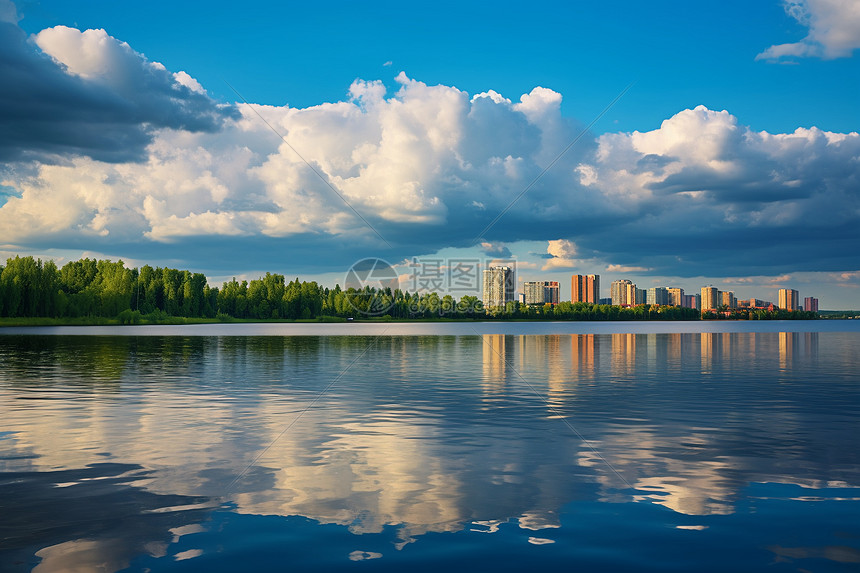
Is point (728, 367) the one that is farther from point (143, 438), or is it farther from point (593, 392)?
point (143, 438)

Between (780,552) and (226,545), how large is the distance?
29.4 ft

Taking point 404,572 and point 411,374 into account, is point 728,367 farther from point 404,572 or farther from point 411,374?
point 404,572

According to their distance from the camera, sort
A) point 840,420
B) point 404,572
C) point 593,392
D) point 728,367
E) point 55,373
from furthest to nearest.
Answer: point 728,367
point 55,373
point 593,392
point 840,420
point 404,572

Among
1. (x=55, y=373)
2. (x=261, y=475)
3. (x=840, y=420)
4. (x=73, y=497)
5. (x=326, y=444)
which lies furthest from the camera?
(x=55, y=373)

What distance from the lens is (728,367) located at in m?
49.8

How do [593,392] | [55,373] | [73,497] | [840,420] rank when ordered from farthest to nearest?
1. [55,373]
2. [593,392]
3. [840,420]
4. [73,497]

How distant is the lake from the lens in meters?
10.4

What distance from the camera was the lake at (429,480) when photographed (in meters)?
10.4

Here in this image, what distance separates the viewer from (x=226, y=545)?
10.7 meters

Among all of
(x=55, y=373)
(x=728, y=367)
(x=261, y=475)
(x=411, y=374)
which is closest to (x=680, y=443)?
(x=261, y=475)

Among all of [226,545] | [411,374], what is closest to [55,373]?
[411,374]

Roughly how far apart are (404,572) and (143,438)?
14.1 metres

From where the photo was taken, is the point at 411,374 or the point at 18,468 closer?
the point at 18,468

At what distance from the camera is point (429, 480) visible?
15.0m
